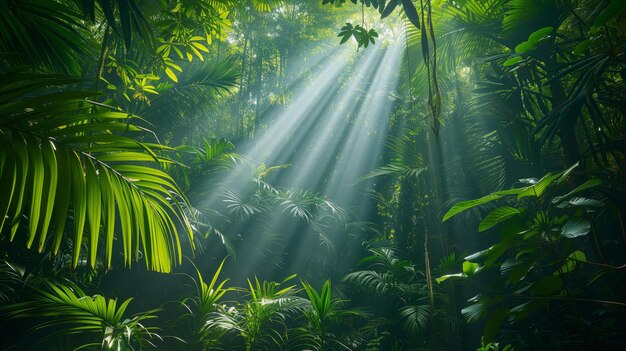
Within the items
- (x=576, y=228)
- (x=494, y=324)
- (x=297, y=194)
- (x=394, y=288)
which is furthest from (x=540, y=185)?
(x=297, y=194)

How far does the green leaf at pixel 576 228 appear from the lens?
40.1 inches

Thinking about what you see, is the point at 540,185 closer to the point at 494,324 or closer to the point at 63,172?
the point at 494,324

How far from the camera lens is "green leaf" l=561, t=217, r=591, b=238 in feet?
3.34

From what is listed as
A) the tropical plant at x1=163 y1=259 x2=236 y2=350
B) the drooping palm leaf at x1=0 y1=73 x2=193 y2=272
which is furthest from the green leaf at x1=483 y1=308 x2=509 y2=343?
the tropical plant at x1=163 y1=259 x2=236 y2=350

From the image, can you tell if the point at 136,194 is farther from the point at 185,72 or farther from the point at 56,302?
the point at 185,72

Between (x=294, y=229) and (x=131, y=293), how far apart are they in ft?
6.09

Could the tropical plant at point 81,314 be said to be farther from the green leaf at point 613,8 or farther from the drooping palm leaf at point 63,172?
the green leaf at point 613,8

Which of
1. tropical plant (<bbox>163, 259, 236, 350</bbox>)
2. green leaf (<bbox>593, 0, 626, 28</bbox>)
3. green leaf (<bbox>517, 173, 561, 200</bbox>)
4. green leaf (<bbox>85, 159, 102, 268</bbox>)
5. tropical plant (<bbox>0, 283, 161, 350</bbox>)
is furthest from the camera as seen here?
tropical plant (<bbox>163, 259, 236, 350</bbox>)

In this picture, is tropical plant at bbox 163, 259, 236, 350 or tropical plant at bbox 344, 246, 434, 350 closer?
tropical plant at bbox 163, 259, 236, 350

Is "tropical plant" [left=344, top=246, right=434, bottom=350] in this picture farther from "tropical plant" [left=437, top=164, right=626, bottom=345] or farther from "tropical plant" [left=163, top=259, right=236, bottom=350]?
"tropical plant" [left=437, top=164, right=626, bottom=345]

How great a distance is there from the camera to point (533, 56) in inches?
67.1

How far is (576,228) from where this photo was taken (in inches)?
41.3

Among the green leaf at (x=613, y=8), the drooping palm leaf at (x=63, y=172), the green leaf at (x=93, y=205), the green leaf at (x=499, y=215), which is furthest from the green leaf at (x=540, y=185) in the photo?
the green leaf at (x=93, y=205)

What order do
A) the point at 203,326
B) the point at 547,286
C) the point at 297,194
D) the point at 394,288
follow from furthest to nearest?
the point at 297,194, the point at 394,288, the point at 203,326, the point at 547,286
